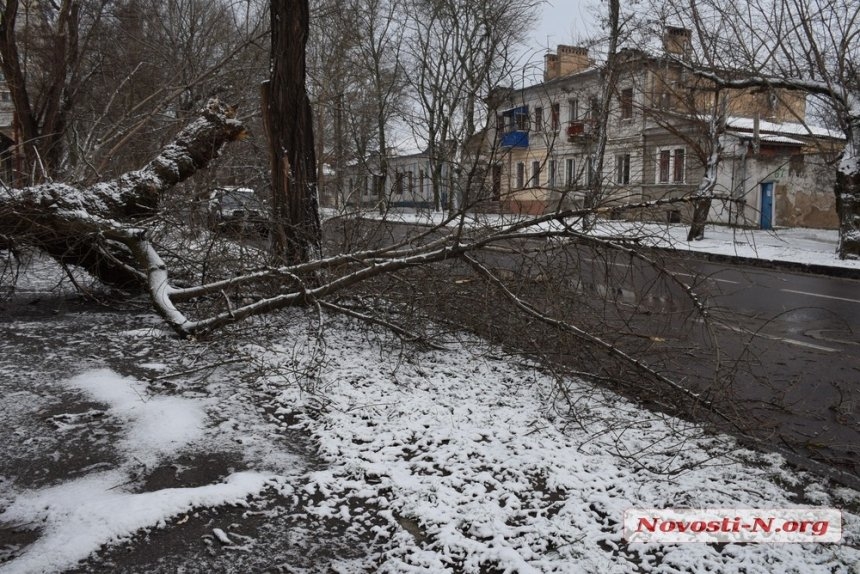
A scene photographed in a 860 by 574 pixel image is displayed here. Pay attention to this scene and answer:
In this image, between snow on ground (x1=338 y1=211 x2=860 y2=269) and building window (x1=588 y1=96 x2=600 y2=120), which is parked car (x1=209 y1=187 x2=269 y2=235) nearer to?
snow on ground (x1=338 y1=211 x2=860 y2=269)

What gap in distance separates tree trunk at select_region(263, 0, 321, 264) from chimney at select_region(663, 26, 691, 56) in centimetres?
1089

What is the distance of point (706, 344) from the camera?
18.6 feet

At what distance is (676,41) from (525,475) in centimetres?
1485

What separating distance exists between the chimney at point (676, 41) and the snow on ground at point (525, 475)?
1319 centimetres

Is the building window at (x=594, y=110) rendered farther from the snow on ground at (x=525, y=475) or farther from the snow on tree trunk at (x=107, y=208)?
the snow on tree trunk at (x=107, y=208)

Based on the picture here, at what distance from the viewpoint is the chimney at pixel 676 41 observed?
49.8 feet

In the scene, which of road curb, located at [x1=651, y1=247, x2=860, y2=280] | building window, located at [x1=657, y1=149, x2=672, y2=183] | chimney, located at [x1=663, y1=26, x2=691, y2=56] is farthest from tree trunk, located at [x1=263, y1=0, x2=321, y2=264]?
chimney, located at [x1=663, y1=26, x2=691, y2=56]

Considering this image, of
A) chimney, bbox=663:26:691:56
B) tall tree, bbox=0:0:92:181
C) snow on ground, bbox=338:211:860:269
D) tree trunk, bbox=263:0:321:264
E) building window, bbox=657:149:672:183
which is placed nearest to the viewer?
snow on ground, bbox=338:211:860:269

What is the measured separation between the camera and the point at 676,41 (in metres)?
15.4

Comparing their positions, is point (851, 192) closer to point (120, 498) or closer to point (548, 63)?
point (548, 63)

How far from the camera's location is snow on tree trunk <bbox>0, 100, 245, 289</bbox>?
6.02 meters

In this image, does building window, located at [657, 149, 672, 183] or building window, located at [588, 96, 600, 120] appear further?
building window, located at [657, 149, 672, 183]

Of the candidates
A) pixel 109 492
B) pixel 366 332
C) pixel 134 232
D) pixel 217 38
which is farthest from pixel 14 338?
pixel 217 38

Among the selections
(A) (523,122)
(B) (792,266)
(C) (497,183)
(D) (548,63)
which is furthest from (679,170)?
(C) (497,183)
